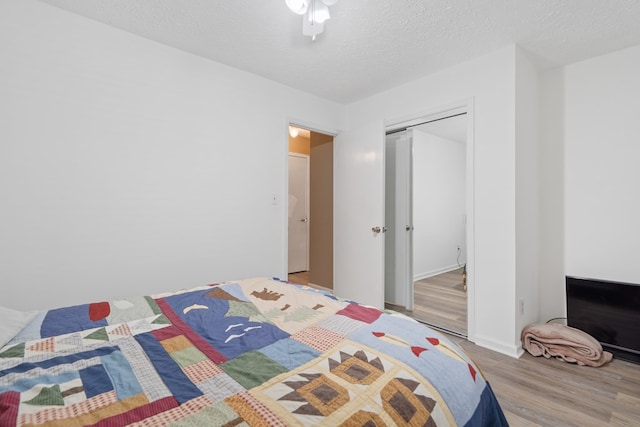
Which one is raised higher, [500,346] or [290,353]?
[290,353]

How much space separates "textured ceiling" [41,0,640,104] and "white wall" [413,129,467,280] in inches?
52.1

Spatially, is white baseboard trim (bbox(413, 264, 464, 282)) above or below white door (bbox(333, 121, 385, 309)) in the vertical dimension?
below

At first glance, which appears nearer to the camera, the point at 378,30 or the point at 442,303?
the point at 378,30

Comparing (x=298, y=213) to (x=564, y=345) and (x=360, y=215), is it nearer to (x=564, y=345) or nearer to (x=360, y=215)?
(x=360, y=215)

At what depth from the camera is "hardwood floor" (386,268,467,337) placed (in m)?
3.07

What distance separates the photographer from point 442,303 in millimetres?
3590

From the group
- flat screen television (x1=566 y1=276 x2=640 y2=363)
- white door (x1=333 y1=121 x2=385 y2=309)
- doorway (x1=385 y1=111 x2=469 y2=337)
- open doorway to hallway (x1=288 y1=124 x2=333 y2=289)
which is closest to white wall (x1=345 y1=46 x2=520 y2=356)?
doorway (x1=385 y1=111 x2=469 y2=337)

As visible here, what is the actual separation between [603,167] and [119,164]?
3.97m

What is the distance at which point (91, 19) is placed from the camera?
6.93 ft

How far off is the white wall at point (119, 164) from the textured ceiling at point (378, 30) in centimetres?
23

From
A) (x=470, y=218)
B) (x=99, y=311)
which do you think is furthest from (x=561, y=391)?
(x=99, y=311)

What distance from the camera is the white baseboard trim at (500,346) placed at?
7.80ft

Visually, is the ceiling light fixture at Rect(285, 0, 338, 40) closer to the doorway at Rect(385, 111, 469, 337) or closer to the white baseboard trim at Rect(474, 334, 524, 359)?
the doorway at Rect(385, 111, 469, 337)

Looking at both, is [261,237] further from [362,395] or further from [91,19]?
[362,395]
